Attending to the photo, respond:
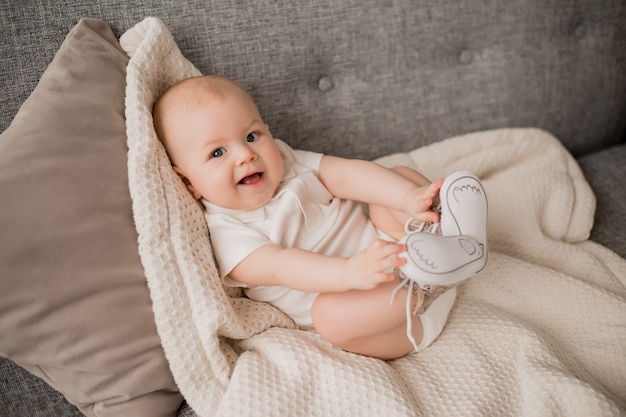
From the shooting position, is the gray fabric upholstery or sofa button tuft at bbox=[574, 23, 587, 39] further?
sofa button tuft at bbox=[574, 23, 587, 39]

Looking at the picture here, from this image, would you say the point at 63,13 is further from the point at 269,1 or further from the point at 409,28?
the point at 409,28

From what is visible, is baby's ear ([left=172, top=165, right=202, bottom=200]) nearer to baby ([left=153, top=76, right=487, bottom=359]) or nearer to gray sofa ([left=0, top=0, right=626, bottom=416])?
baby ([left=153, top=76, right=487, bottom=359])

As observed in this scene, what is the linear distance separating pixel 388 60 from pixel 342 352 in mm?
746

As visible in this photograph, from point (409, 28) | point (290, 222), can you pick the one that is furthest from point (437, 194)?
point (409, 28)

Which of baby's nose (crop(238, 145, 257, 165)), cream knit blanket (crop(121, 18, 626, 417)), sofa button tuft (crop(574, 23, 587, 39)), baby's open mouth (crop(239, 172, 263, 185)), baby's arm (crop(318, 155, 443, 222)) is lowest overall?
cream knit blanket (crop(121, 18, 626, 417))

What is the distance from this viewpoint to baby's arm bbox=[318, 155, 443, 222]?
1008 millimetres

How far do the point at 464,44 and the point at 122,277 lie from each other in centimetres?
105

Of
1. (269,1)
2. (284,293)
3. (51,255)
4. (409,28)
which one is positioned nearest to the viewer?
(51,255)

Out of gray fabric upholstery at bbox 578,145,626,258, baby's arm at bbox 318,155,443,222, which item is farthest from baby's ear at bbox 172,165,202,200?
gray fabric upholstery at bbox 578,145,626,258

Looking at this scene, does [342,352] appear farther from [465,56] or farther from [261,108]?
[465,56]

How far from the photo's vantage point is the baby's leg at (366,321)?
3.15 feet

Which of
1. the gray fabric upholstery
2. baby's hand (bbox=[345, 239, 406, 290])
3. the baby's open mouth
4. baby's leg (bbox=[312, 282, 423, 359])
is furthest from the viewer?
the gray fabric upholstery

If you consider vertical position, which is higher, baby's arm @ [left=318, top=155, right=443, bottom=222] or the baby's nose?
the baby's nose

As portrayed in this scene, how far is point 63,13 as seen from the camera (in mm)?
1104
